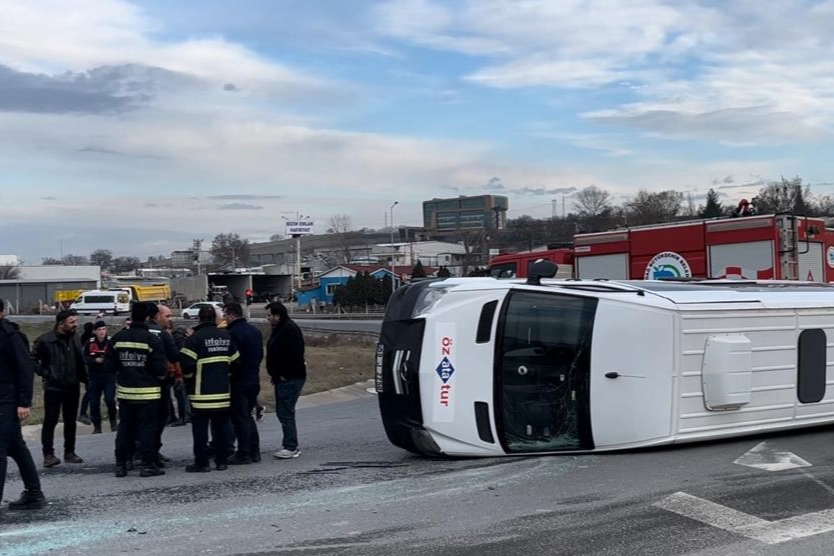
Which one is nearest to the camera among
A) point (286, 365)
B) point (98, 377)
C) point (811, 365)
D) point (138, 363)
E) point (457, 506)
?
point (457, 506)

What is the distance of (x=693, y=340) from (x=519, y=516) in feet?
9.99

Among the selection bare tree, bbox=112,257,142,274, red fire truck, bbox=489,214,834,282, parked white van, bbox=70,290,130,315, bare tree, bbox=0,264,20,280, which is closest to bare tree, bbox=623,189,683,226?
parked white van, bbox=70,290,130,315

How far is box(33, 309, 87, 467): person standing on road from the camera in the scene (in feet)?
29.9

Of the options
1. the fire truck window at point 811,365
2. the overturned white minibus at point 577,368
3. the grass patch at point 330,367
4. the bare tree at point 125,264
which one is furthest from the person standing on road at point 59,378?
the bare tree at point 125,264

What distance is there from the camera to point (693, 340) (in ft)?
27.3

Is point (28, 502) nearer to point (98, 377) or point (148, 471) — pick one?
point (148, 471)

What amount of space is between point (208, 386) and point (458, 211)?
517 feet

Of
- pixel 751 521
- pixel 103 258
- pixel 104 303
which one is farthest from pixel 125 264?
pixel 751 521

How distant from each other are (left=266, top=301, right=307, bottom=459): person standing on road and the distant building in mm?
142055

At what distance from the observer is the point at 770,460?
807 centimetres

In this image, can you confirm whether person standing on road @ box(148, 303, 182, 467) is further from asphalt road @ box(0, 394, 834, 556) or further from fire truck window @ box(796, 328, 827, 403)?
fire truck window @ box(796, 328, 827, 403)

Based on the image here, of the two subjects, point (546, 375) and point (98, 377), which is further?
point (98, 377)

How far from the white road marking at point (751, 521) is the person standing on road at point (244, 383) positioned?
4415 millimetres

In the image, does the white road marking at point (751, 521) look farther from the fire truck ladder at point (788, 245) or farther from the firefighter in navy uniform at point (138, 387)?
the fire truck ladder at point (788, 245)
